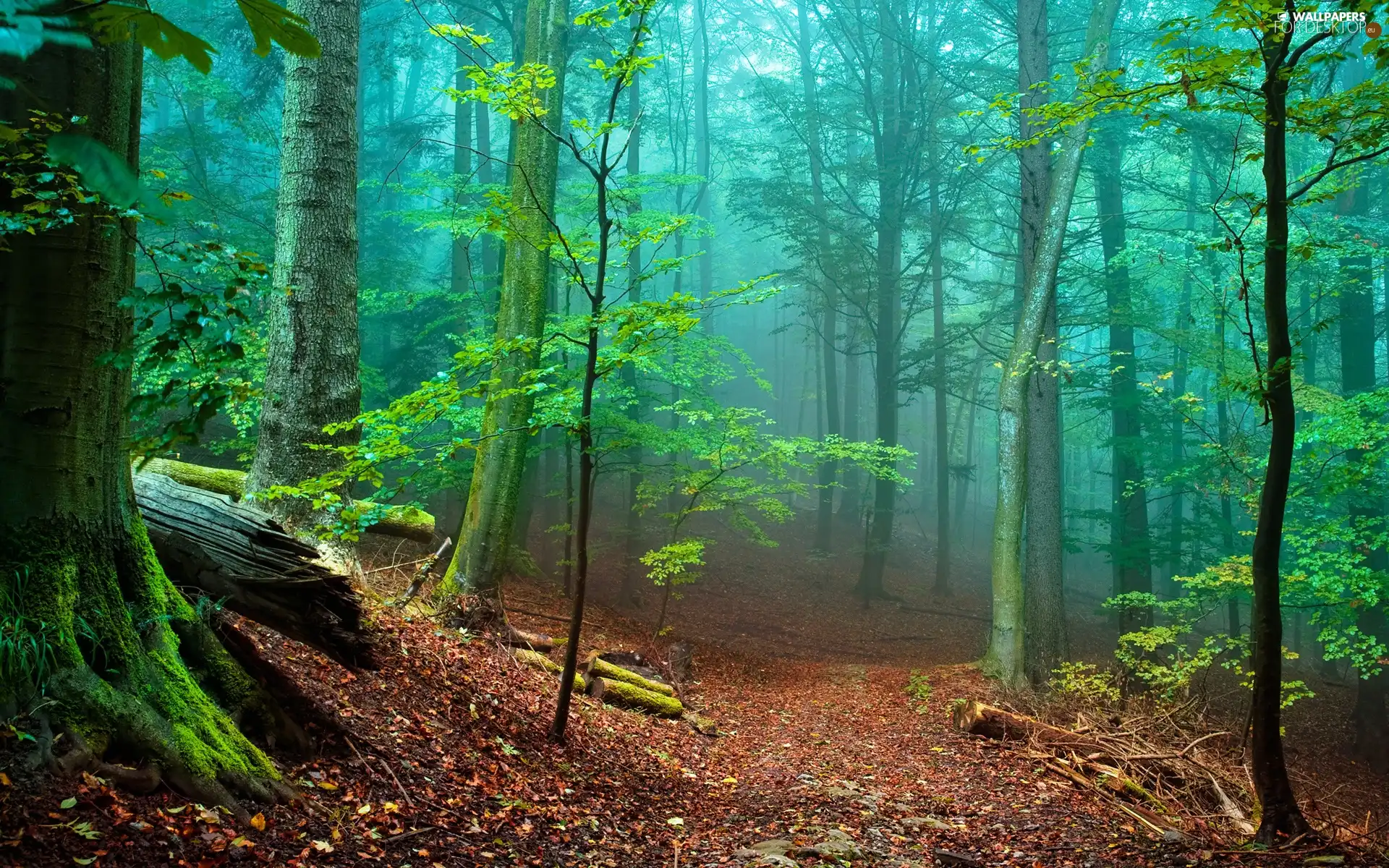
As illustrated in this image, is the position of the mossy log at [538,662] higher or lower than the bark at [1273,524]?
lower

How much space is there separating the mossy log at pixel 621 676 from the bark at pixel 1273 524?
561 centimetres

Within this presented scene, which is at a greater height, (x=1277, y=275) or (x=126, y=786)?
(x=1277, y=275)

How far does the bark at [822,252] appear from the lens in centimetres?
1983

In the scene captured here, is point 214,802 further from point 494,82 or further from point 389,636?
point 494,82

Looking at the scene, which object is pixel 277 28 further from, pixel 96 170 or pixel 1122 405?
pixel 1122 405

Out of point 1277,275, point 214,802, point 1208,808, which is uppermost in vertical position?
point 1277,275

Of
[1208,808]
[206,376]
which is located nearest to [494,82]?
[206,376]

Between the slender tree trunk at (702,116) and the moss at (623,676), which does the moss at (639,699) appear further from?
the slender tree trunk at (702,116)

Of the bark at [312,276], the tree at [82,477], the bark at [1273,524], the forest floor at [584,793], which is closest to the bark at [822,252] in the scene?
the forest floor at [584,793]

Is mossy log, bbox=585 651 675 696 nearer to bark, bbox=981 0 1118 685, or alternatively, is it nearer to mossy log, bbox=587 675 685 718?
mossy log, bbox=587 675 685 718

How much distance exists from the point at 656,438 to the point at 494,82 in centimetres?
942

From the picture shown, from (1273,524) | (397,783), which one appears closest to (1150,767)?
(1273,524)

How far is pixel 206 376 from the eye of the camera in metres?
2.59

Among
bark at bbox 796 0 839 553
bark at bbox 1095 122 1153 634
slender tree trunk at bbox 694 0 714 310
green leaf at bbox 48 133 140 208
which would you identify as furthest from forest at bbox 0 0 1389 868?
slender tree trunk at bbox 694 0 714 310
